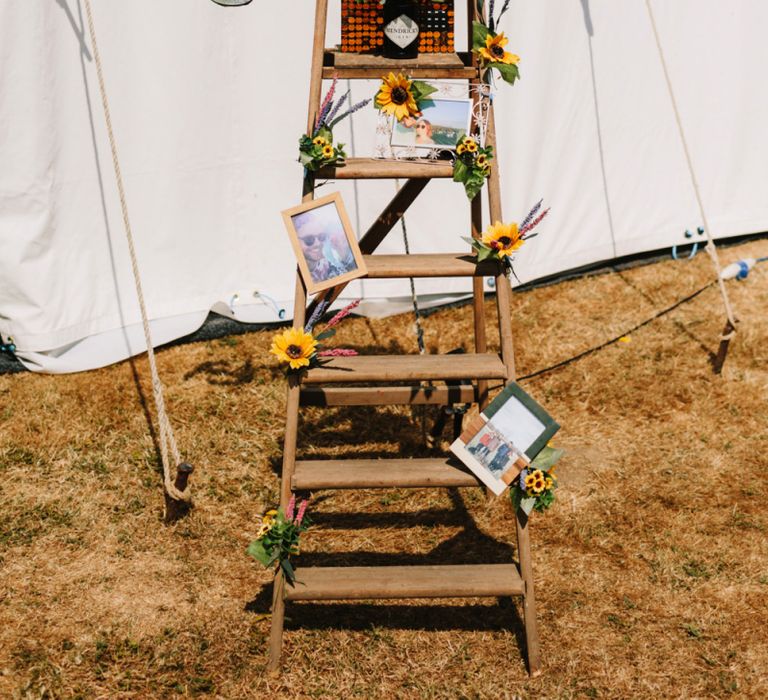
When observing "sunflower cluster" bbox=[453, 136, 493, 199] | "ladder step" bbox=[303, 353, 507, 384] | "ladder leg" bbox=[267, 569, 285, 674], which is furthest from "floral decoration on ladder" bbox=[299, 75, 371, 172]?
"ladder leg" bbox=[267, 569, 285, 674]

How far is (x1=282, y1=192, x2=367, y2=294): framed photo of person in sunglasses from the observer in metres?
3.09

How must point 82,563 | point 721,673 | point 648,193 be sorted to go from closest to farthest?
point 721,673 → point 82,563 → point 648,193

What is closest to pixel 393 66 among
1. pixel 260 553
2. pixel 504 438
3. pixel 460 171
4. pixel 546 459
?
pixel 460 171

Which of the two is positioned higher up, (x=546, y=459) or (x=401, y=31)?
(x=401, y=31)

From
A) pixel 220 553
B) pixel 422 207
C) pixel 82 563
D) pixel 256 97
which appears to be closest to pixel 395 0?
pixel 256 97

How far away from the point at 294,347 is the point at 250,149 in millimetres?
2024

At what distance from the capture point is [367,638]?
3275 millimetres

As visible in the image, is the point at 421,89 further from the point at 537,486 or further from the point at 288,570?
the point at 288,570

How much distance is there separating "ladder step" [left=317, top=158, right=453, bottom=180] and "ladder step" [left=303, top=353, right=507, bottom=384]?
2.12 ft

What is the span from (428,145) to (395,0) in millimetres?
521

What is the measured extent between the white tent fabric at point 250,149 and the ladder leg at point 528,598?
2338mm

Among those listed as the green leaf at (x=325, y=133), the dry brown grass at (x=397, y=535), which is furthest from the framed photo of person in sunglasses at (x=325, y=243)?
the dry brown grass at (x=397, y=535)

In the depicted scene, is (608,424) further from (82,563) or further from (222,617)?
(82,563)

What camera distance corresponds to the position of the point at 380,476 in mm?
3107
